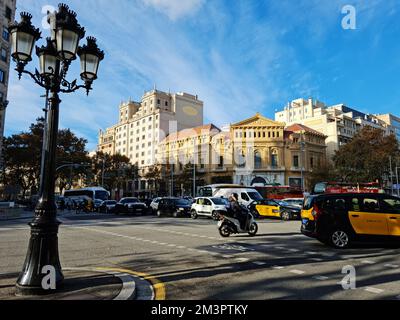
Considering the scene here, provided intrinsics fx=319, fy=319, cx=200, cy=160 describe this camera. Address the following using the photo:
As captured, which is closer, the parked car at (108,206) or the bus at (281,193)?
the parked car at (108,206)

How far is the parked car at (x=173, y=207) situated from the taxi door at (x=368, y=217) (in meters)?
17.1

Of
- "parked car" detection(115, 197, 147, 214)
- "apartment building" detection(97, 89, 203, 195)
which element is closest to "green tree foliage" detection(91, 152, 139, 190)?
"apartment building" detection(97, 89, 203, 195)

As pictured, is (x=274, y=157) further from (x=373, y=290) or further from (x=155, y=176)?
(x=373, y=290)

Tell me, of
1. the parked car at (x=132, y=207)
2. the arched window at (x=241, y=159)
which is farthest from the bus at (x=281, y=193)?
the arched window at (x=241, y=159)

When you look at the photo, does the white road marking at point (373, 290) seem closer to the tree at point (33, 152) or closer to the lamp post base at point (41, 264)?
the lamp post base at point (41, 264)

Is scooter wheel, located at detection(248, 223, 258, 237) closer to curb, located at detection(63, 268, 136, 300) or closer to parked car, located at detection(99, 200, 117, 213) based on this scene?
curb, located at detection(63, 268, 136, 300)

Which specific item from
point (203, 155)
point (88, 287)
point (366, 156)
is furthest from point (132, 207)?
point (203, 155)

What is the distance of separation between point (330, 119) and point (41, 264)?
301ft

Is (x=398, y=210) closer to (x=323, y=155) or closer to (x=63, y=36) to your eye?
(x=63, y=36)

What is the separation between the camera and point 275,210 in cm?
2347

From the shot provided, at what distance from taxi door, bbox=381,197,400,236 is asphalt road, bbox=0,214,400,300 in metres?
0.61

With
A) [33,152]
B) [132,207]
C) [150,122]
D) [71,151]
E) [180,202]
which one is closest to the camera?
[180,202]

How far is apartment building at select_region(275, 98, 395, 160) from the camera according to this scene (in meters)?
83.8

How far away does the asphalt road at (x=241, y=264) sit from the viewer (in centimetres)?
530
